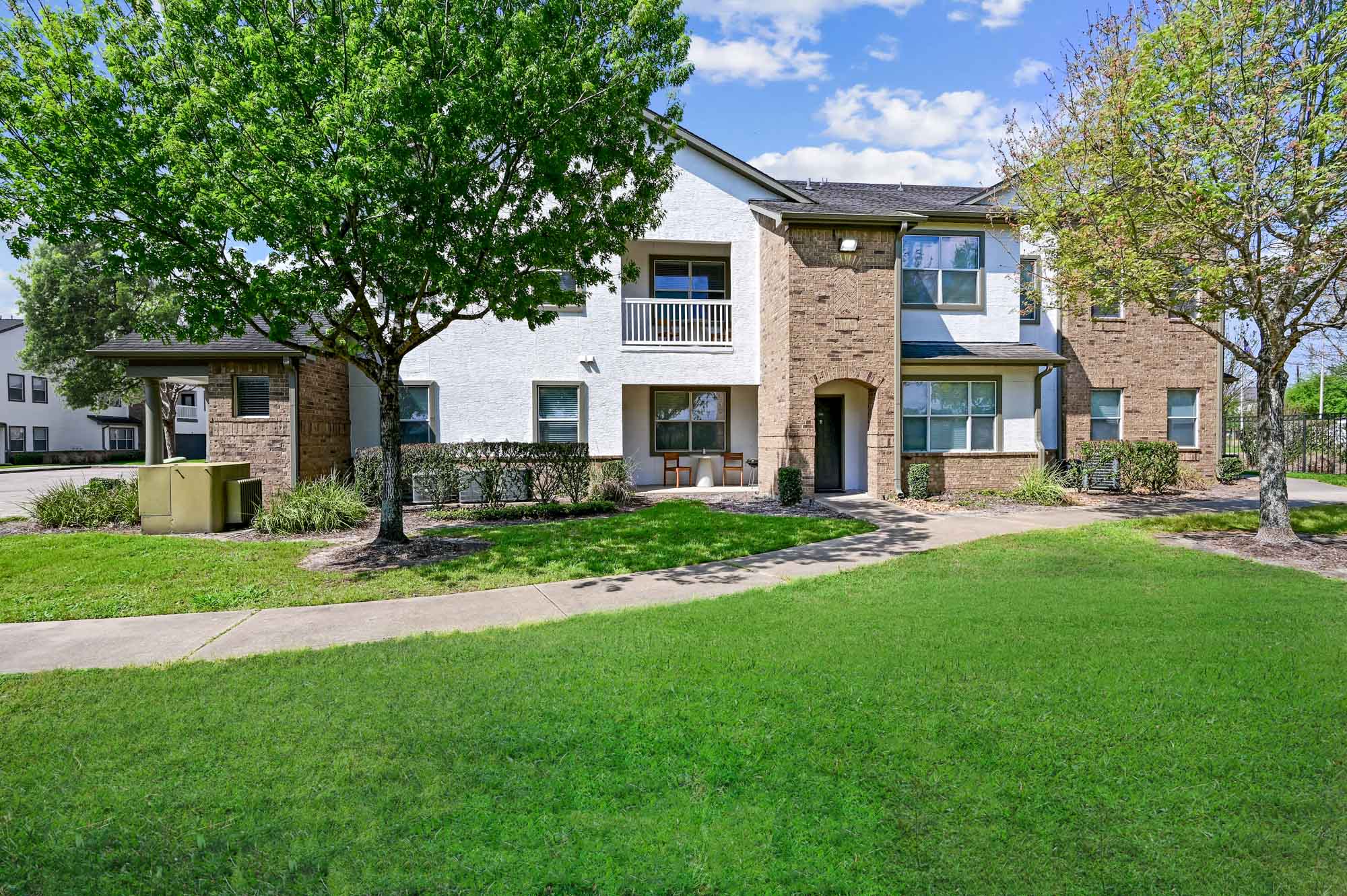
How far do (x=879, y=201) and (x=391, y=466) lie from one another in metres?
13.7

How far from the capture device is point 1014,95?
11766mm

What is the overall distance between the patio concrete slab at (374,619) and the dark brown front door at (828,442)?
10810 mm

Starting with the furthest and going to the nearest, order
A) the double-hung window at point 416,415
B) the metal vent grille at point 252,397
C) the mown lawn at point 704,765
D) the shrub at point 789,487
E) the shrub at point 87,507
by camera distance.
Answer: the double-hung window at point 416,415
the metal vent grille at point 252,397
the shrub at point 789,487
the shrub at point 87,507
the mown lawn at point 704,765

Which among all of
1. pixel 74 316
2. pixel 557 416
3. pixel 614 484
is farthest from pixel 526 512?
pixel 74 316

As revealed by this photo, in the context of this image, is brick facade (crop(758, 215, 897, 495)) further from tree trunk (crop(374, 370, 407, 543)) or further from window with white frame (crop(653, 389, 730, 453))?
tree trunk (crop(374, 370, 407, 543))

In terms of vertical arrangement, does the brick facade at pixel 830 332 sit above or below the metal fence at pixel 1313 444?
above

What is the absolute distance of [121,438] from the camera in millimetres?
43938

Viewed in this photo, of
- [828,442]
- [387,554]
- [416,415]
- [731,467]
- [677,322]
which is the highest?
[677,322]

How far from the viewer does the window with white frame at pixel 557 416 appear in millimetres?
16188

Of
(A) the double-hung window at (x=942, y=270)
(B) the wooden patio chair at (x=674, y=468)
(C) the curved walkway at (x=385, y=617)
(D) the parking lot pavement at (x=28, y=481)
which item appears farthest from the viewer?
(B) the wooden patio chair at (x=674, y=468)

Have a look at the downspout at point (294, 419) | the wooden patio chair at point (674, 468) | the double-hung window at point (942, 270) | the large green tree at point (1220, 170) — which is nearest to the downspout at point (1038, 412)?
the double-hung window at point (942, 270)

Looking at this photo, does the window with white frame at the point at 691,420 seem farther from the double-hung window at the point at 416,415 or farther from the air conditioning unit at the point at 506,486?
the double-hung window at the point at 416,415

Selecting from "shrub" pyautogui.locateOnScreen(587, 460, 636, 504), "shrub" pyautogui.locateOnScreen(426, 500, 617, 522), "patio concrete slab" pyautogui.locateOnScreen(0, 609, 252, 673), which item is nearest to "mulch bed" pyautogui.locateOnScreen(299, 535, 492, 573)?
"patio concrete slab" pyautogui.locateOnScreen(0, 609, 252, 673)

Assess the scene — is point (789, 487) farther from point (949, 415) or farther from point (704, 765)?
point (704, 765)
